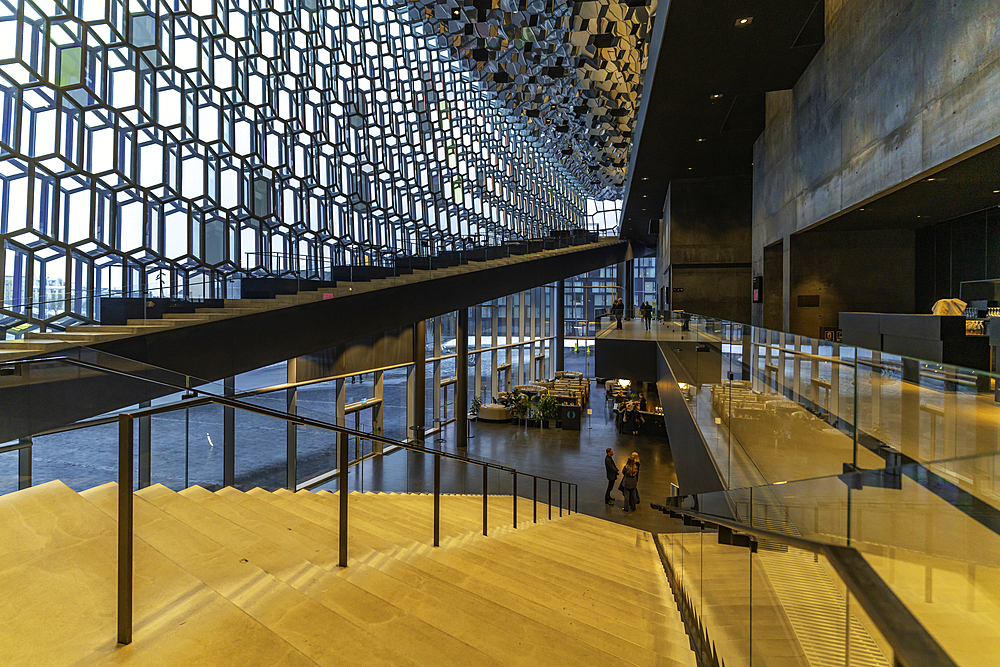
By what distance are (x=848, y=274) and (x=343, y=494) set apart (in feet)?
37.3

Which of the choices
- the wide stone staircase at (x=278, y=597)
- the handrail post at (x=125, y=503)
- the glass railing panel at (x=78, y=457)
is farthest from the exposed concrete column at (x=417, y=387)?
the handrail post at (x=125, y=503)

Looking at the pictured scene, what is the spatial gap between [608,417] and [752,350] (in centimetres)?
1800

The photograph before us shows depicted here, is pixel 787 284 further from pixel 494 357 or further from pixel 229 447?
pixel 494 357

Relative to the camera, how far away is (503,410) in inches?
867

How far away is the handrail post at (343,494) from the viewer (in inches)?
121

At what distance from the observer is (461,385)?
61.5ft

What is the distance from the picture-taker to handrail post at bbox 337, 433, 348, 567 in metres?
3.06

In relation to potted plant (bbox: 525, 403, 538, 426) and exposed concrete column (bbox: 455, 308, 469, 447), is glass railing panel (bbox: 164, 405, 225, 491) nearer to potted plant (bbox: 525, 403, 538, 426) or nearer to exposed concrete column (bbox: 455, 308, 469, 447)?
exposed concrete column (bbox: 455, 308, 469, 447)

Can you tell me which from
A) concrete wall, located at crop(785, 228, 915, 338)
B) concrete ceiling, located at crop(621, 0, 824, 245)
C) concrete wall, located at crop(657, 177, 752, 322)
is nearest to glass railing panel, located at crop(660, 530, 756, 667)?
concrete ceiling, located at crop(621, 0, 824, 245)

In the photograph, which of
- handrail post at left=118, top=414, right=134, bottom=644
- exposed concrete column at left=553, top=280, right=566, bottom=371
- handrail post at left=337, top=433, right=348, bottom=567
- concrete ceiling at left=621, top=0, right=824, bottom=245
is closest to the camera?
handrail post at left=118, top=414, right=134, bottom=644

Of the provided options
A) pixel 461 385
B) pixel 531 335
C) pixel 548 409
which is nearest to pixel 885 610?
pixel 461 385

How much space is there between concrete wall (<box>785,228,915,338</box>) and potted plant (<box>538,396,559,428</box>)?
34.5 feet

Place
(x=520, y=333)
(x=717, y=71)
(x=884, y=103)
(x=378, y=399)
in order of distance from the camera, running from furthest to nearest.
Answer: (x=520, y=333), (x=378, y=399), (x=717, y=71), (x=884, y=103)

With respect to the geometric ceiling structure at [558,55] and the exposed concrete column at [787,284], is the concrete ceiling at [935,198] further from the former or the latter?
the geometric ceiling structure at [558,55]
